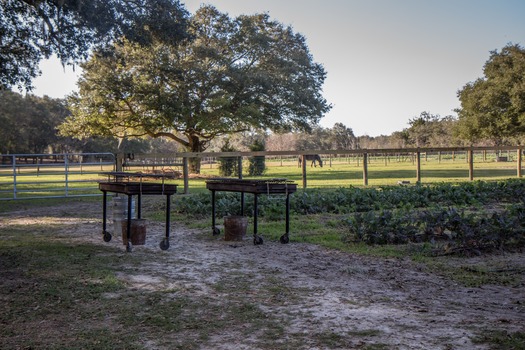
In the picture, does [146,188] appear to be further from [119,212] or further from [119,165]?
[119,165]

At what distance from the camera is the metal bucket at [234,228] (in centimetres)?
805

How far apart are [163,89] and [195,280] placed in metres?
22.5

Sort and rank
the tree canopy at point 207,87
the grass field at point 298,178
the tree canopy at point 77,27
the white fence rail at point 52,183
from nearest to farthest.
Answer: the tree canopy at point 77,27, the white fence rail at point 52,183, the grass field at point 298,178, the tree canopy at point 207,87

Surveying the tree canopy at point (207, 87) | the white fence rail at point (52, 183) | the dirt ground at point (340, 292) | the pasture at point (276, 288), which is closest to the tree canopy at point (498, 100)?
the tree canopy at point (207, 87)

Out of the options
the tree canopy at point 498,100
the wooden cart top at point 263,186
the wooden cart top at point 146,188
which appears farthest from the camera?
the tree canopy at point 498,100

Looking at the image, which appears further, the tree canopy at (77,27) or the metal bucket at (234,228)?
the tree canopy at (77,27)

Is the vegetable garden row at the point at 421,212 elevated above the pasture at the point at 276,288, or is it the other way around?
the vegetable garden row at the point at 421,212

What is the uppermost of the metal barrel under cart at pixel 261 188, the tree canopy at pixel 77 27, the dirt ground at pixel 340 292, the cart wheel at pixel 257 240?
the tree canopy at pixel 77 27

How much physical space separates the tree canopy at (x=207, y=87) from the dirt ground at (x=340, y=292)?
18.3 m

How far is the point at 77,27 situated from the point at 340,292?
10.5 meters

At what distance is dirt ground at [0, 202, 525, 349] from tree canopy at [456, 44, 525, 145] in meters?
32.5

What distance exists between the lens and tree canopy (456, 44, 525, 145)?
34781 millimetres

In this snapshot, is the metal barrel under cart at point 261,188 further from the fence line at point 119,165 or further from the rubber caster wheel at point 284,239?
the fence line at point 119,165

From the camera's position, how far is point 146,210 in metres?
12.6
